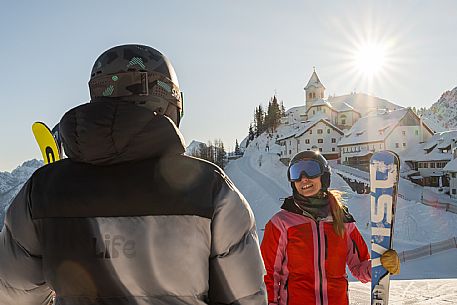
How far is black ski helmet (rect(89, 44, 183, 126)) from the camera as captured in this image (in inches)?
56.9

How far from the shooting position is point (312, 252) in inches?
135

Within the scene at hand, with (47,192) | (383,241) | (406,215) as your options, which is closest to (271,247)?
(383,241)

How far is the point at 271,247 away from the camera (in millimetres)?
3553

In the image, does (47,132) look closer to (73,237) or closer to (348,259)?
(348,259)

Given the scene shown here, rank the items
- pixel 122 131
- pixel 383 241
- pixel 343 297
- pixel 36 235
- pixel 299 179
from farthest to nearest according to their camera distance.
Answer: pixel 383 241, pixel 299 179, pixel 343 297, pixel 36 235, pixel 122 131

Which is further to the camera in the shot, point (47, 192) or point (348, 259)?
point (348, 259)

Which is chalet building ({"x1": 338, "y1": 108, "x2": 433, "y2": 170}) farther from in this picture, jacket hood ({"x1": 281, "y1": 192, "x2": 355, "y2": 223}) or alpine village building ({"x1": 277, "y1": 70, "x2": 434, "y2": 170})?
jacket hood ({"x1": 281, "y1": 192, "x2": 355, "y2": 223})

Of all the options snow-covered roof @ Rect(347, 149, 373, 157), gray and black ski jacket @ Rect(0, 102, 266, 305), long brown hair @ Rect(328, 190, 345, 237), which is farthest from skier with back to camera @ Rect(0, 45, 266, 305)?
snow-covered roof @ Rect(347, 149, 373, 157)

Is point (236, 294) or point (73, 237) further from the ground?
point (73, 237)

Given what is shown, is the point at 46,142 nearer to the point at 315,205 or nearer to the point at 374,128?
the point at 315,205

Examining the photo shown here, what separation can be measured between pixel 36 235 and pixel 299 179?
288 cm

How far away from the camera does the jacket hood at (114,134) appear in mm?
1251

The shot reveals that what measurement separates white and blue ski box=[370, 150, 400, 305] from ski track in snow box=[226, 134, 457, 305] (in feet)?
1.41

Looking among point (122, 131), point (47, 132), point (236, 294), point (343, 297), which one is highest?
point (47, 132)
